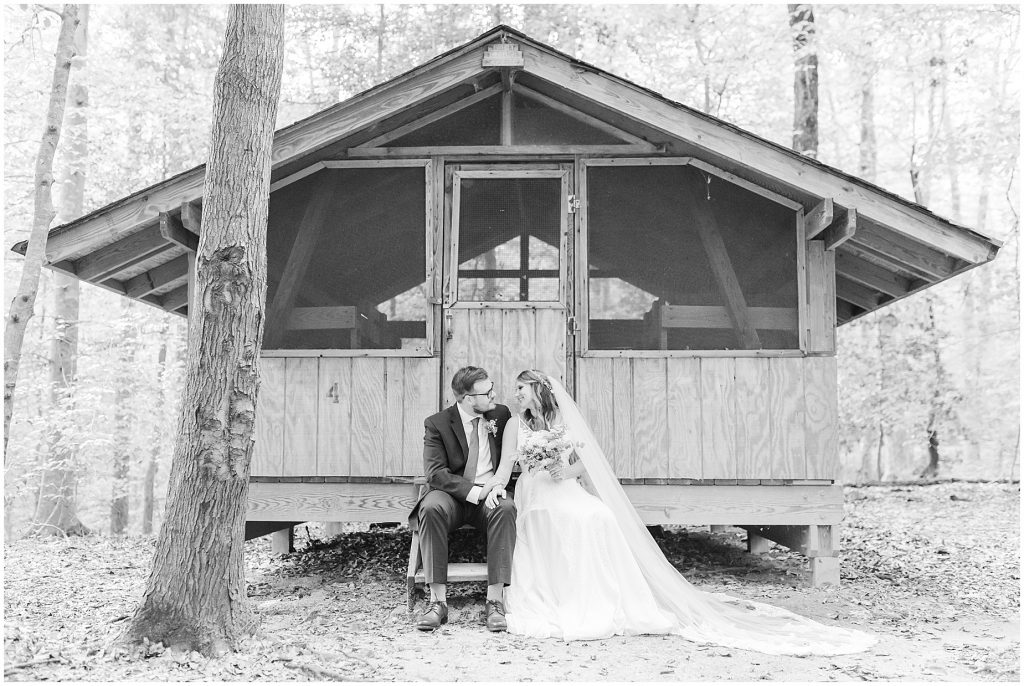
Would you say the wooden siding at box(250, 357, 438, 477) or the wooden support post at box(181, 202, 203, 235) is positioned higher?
the wooden support post at box(181, 202, 203, 235)

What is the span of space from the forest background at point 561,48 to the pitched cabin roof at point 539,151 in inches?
269

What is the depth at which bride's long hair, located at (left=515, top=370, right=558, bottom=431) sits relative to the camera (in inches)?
214

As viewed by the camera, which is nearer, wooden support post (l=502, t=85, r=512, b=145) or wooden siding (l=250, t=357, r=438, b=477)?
wooden siding (l=250, t=357, r=438, b=477)

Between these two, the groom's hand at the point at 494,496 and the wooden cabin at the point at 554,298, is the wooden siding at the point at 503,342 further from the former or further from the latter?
the groom's hand at the point at 494,496

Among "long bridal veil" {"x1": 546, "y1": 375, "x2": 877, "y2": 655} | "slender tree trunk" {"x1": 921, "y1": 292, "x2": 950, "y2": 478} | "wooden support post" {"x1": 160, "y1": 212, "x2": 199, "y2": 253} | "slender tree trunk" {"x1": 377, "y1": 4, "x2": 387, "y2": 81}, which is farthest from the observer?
"slender tree trunk" {"x1": 377, "y1": 4, "x2": 387, "y2": 81}

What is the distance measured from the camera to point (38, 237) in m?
5.61

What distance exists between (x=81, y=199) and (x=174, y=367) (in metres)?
3.15

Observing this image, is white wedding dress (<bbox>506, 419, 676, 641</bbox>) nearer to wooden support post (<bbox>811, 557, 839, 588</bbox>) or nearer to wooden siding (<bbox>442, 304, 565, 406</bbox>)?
wooden siding (<bbox>442, 304, 565, 406</bbox>)

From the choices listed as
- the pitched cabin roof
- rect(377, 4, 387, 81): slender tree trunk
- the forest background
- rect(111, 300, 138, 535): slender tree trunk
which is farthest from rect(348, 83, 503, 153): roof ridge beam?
rect(377, 4, 387, 81): slender tree trunk

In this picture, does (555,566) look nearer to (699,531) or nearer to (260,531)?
(260,531)

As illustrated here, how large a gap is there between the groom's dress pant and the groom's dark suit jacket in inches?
4.5

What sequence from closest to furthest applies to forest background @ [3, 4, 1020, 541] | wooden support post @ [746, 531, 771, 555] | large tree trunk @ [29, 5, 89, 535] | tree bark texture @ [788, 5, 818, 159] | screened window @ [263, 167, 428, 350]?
screened window @ [263, 167, 428, 350] → wooden support post @ [746, 531, 771, 555] → large tree trunk @ [29, 5, 89, 535] → tree bark texture @ [788, 5, 818, 159] → forest background @ [3, 4, 1020, 541]

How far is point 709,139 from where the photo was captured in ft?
18.6

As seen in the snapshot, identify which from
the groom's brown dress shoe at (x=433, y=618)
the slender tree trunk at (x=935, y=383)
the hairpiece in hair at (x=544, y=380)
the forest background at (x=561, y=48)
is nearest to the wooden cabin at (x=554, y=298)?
the hairpiece in hair at (x=544, y=380)
